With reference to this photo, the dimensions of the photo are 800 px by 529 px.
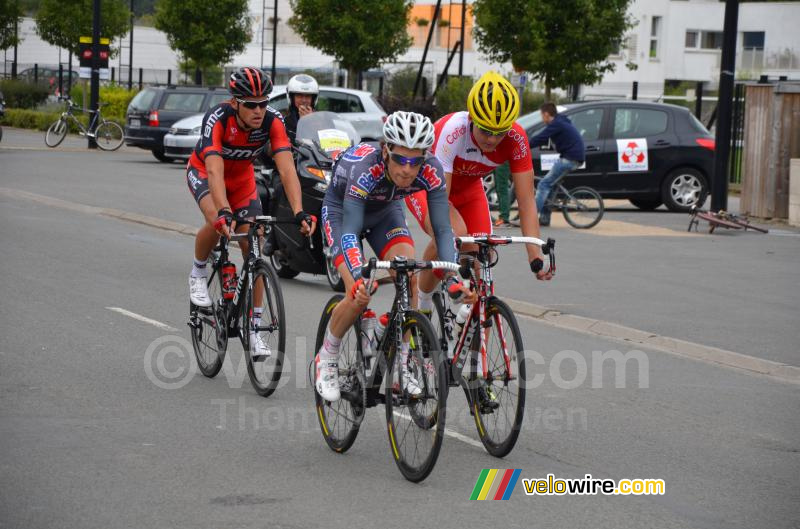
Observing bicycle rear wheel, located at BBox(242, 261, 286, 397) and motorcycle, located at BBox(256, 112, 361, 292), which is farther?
motorcycle, located at BBox(256, 112, 361, 292)

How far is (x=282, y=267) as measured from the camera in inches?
516

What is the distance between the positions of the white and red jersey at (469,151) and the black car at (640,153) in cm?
1263

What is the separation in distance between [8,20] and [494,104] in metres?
53.7

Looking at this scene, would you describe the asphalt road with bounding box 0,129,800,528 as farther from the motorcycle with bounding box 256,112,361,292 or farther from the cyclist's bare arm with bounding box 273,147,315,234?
the cyclist's bare arm with bounding box 273,147,315,234

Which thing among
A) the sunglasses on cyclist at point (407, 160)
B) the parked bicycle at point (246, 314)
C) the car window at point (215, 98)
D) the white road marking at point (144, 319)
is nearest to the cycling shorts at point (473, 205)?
the parked bicycle at point (246, 314)

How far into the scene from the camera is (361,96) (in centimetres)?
2681

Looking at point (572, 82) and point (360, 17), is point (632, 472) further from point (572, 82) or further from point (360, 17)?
point (360, 17)

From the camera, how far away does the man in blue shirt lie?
18.0 meters

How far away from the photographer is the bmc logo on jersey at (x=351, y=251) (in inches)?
253

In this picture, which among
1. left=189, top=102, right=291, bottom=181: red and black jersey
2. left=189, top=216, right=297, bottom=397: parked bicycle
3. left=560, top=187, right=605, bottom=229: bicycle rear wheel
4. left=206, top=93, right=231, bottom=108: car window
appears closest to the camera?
left=189, top=216, right=297, bottom=397: parked bicycle

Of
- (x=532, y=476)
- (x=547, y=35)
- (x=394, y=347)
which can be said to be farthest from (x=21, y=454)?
(x=547, y=35)

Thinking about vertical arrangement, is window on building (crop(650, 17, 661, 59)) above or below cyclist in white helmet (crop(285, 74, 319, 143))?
above

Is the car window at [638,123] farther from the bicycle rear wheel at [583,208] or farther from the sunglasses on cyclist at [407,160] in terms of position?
the sunglasses on cyclist at [407,160]

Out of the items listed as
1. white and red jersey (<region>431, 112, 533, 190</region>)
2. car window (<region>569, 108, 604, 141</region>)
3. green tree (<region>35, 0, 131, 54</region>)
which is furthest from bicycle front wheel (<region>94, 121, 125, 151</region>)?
white and red jersey (<region>431, 112, 533, 190</region>)
